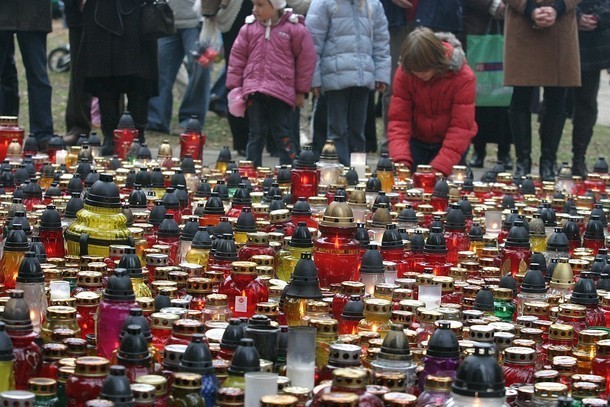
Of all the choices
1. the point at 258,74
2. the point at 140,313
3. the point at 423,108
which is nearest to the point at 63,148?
the point at 258,74

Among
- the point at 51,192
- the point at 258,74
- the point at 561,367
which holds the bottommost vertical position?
the point at 561,367

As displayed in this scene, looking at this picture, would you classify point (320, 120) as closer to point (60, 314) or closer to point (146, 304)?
point (146, 304)

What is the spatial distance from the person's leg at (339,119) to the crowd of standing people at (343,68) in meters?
0.01

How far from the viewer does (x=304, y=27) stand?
996 centimetres

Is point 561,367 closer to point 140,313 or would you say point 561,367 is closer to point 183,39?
point 140,313

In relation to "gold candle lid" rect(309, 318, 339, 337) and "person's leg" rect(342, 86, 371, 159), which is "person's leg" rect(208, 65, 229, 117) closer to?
"person's leg" rect(342, 86, 371, 159)

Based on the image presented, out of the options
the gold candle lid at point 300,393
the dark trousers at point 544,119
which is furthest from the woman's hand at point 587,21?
the gold candle lid at point 300,393

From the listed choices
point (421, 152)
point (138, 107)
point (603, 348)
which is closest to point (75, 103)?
point (138, 107)

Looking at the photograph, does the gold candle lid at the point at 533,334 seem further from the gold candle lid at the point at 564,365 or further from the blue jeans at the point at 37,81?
the blue jeans at the point at 37,81

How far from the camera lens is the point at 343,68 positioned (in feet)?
33.4

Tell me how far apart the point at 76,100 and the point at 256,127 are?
1884 mm

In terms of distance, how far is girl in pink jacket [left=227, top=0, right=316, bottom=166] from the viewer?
9844 mm

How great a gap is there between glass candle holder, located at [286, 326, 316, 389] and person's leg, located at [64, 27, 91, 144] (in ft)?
23.8

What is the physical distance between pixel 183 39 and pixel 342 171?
569 centimetres
